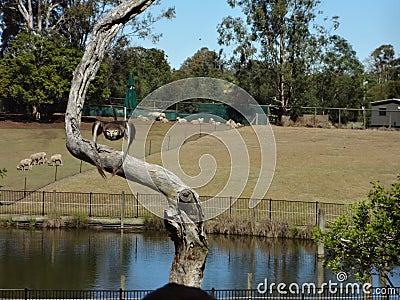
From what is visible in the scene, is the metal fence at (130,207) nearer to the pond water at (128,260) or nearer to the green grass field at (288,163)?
the green grass field at (288,163)

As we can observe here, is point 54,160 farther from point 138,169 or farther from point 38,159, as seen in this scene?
→ point 138,169

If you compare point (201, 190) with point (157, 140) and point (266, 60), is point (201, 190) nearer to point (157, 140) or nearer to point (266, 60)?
point (157, 140)

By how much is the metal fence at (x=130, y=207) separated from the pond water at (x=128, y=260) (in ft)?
6.02

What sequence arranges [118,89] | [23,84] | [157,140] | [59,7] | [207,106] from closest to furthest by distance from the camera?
1. [157,140]
2. [23,84]
3. [207,106]
4. [59,7]
5. [118,89]

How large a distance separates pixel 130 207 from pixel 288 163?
43.7ft

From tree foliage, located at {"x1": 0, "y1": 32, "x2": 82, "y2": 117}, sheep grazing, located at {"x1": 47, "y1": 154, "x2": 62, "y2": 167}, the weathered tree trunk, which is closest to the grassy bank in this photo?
sheep grazing, located at {"x1": 47, "y1": 154, "x2": 62, "y2": 167}

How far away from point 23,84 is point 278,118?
865 inches

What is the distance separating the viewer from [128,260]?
66.6 ft

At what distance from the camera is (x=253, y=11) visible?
199 feet

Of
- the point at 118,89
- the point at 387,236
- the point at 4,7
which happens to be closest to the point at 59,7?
the point at 4,7

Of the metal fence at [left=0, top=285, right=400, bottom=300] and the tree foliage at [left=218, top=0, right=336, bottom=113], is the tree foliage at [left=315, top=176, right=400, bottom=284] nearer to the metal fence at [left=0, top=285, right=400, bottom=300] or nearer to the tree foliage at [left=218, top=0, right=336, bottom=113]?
the metal fence at [left=0, top=285, right=400, bottom=300]

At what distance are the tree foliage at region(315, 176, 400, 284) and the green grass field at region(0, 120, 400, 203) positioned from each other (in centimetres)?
1788

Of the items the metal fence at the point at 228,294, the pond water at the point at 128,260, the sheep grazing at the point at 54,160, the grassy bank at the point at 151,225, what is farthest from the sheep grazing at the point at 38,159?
the metal fence at the point at 228,294

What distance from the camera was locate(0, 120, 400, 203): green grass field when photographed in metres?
32.1
